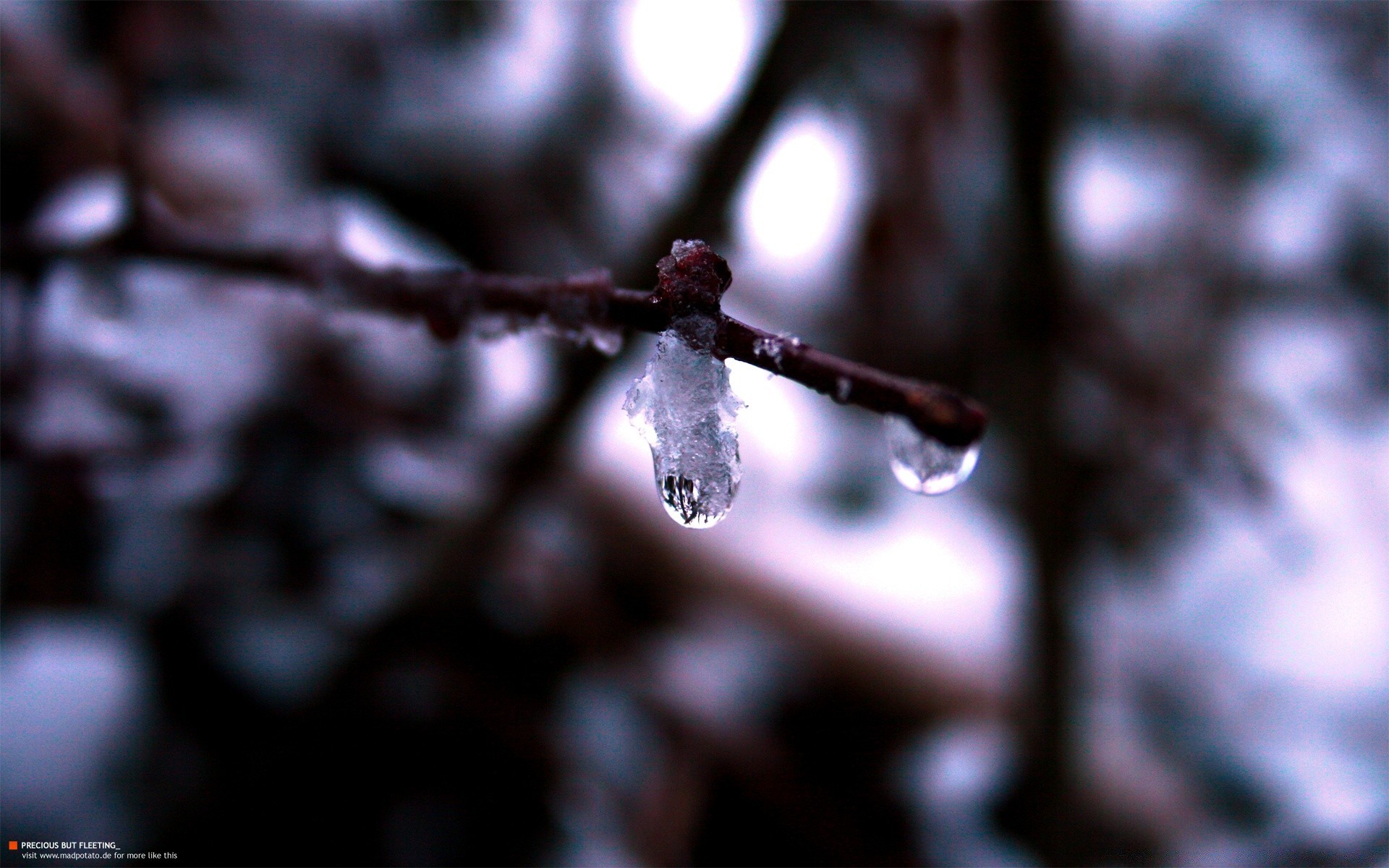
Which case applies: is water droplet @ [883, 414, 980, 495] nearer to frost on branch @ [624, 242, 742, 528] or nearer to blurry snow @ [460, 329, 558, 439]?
frost on branch @ [624, 242, 742, 528]

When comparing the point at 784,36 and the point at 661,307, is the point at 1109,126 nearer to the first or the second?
the point at 784,36

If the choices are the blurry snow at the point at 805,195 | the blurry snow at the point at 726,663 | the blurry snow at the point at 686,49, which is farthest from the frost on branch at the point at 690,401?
the blurry snow at the point at 726,663

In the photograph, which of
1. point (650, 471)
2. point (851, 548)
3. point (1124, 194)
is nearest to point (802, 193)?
point (650, 471)

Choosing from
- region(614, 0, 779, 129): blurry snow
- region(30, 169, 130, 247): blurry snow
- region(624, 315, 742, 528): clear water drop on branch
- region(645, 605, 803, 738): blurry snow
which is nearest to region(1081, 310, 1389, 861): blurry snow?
region(645, 605, 803, 738): blurry snow

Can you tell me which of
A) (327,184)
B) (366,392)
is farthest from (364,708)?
(327,184)

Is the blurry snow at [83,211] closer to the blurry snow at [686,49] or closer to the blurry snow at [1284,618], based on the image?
the blurry snow at [686,49]

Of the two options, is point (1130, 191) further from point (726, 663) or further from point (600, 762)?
point (600, 762)

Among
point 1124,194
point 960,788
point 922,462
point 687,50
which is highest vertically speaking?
point 1124,194
